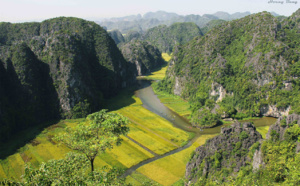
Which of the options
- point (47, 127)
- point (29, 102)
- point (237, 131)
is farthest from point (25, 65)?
point (237, 131)

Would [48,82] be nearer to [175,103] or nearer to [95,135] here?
[175,103]

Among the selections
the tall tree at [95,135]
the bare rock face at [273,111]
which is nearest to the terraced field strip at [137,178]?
the tall tree at [95,135]

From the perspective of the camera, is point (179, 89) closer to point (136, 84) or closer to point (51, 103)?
point (136, 84)

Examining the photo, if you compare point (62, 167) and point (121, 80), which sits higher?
point (62, 167)

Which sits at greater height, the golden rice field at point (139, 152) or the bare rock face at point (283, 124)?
the bare rock face at point (283, 124)

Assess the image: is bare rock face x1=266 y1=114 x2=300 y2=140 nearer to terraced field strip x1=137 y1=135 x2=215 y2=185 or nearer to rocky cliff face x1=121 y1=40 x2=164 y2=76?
terraced field strip x1=137 y1=135 x2=215 y2=185

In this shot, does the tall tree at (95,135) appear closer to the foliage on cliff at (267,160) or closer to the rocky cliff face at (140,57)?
the foliage on cliff at (267,160)
